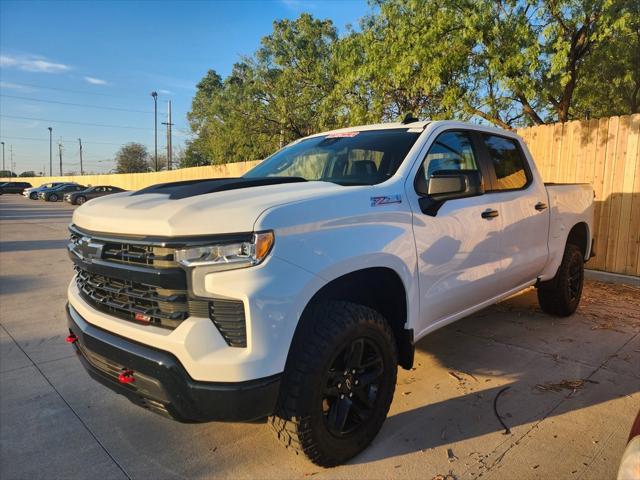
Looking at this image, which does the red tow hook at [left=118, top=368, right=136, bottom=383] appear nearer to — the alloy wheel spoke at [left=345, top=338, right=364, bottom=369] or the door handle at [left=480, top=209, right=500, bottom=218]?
the alloy wheel spoke at [left=345, top=338, right=364, bottom=369]

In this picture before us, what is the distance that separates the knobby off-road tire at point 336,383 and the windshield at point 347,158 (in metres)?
0.94

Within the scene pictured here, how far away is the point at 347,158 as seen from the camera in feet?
11.4

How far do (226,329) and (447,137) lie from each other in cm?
235

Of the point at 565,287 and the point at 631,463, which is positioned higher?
the point at 631,463

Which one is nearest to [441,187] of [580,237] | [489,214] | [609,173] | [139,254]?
[489,214]

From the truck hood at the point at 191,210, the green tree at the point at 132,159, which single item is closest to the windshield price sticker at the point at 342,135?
the truck hood at the point at 191,210

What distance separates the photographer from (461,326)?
5082mm

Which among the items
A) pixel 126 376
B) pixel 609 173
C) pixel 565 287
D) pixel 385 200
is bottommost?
pixel 565 287

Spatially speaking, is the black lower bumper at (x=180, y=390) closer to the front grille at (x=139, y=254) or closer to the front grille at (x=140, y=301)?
the front grille at (x=140, y=301)

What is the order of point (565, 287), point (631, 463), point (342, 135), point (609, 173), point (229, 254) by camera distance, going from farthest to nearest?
point (609, 173) < point (565, 287) < point (342, 135) < point (229, 254) < point (631, 463)

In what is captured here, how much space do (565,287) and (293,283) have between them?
405 centimetres

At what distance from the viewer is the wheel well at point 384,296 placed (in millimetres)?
2662

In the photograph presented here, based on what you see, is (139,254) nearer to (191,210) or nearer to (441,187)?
(191,210)

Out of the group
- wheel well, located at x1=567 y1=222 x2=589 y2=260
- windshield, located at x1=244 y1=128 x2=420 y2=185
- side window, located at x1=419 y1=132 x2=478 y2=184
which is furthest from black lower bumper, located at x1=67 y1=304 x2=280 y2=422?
wheel well, located at x1=567 y1=222 x2=589 y2=260
